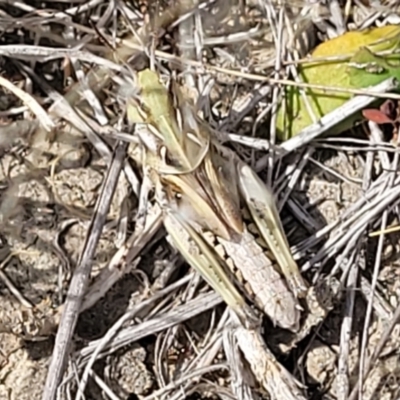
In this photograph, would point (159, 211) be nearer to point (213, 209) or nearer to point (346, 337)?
point (213, 209)

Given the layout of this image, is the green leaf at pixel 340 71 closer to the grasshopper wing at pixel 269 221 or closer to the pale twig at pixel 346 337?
the grasshopper wing at pixel 269 221

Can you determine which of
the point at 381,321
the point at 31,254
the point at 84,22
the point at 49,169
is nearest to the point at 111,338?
the point at 31,254

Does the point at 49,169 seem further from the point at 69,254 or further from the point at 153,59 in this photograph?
the point at 153,59

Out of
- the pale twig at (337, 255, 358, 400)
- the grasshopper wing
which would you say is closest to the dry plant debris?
the pale twig at (337, 255, 358, 400)

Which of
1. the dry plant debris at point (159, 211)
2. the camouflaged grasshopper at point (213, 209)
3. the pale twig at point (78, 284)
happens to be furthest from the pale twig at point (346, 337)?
the pale twig at point (78, 284)

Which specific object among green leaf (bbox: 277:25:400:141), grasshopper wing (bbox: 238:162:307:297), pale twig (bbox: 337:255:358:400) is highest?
green leaf (bbox: 277:25:400:141)

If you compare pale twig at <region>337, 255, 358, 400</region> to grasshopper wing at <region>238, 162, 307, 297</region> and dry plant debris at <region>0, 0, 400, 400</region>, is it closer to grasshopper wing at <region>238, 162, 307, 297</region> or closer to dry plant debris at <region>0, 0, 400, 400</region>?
dry plant debris at <region>0, 0, 400, 400</region>
